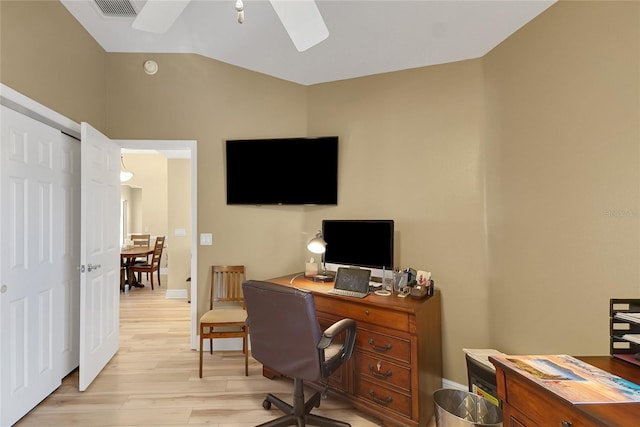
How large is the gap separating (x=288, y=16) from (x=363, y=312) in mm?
1827

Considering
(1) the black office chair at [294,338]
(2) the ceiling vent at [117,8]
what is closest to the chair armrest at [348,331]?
(1) the black office chair at [294,338]

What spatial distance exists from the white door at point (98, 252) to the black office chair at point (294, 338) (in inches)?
61.0

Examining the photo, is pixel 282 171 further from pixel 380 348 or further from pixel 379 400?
pixel 379 400

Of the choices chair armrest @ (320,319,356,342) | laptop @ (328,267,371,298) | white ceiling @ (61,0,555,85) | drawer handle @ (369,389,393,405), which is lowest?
drawer handle @ (369,389,393,405)

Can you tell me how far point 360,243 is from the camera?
2.49m

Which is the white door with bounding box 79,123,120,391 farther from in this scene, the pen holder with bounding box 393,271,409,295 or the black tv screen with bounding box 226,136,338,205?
the pen holder with bounding box 393,271,409,295

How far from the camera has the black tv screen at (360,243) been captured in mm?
2344

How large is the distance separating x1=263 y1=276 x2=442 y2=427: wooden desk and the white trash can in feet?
0.43

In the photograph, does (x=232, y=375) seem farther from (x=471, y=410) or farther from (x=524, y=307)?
(x=524, y=307)

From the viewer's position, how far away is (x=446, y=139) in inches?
98.1

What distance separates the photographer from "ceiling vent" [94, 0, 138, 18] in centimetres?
239

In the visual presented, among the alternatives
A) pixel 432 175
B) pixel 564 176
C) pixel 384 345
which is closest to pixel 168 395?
pixel 384 345

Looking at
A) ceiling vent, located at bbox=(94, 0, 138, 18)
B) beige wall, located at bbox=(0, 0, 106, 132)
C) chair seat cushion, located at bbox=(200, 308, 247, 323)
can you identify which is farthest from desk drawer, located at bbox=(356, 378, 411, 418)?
ceiling vent, located at bbox=(94, 0, 138, 18)

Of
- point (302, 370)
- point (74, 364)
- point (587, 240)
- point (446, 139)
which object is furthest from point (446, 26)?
point (74, 364)
